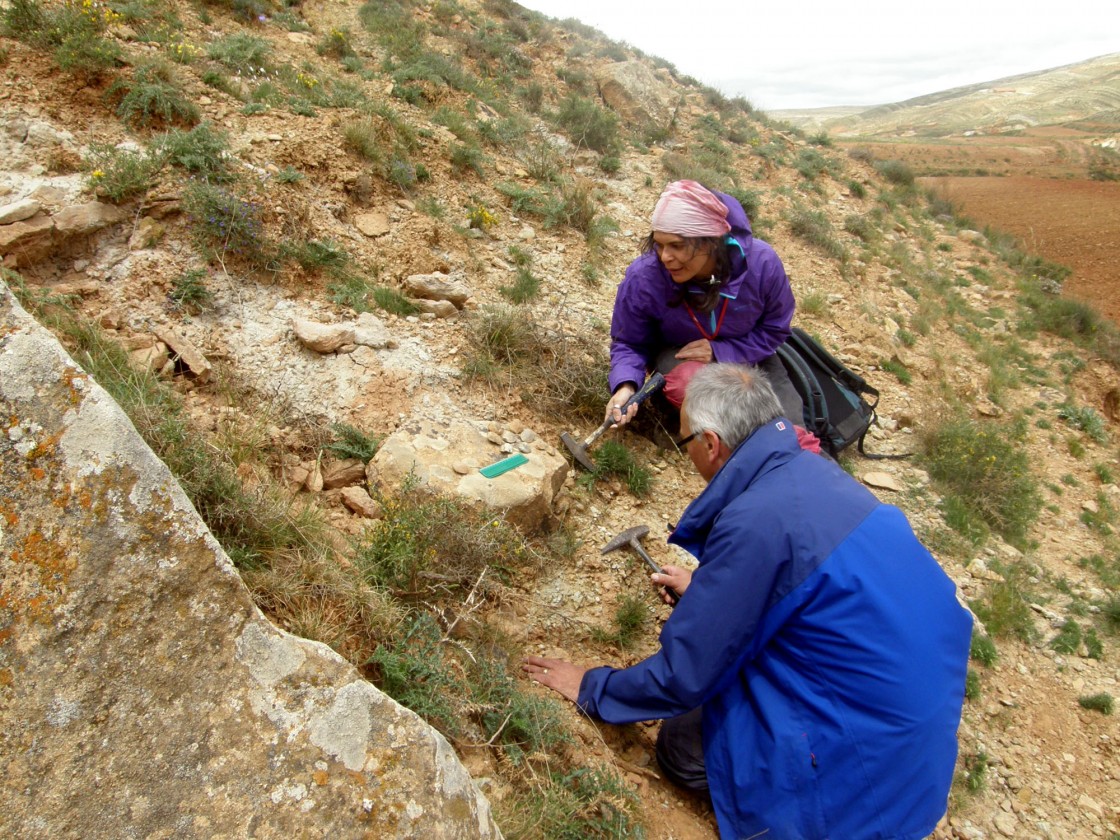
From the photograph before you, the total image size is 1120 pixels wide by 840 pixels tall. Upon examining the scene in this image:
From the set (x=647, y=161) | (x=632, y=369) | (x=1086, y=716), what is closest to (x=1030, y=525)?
(x=1086, y=716)

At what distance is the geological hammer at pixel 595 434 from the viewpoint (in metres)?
3.40

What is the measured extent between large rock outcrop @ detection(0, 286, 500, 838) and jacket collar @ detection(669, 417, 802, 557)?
107 centimetres

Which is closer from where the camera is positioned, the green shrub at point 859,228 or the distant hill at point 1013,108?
the green shrub at point 859,228

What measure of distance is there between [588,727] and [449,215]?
4.03 m

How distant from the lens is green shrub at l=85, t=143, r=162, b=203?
3.28 m

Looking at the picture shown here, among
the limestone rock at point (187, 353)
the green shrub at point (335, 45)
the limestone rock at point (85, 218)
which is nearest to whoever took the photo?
the limestone rock at point (187, 353)

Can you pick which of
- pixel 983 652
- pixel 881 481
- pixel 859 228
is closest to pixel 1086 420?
pixel 881 481

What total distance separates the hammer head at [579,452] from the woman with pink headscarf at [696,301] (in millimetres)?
256

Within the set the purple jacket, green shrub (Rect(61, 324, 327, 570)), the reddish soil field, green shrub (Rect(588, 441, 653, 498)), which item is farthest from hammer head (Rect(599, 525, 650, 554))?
the reddish soil field

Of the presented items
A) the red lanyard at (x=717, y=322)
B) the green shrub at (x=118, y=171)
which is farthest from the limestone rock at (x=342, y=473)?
the green shrub at (x=118, y=171)

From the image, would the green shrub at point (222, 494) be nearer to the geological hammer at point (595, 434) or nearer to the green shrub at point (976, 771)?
the geological hammer at point (595, 434)

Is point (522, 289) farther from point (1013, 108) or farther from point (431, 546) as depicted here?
point (1013, 108)

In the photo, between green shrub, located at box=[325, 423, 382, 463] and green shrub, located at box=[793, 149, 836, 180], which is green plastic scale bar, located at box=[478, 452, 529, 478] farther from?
green shrub, located at box=[793, 149, 836, 180]

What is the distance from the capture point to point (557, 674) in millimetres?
2324
